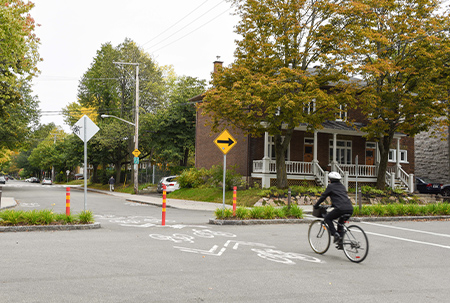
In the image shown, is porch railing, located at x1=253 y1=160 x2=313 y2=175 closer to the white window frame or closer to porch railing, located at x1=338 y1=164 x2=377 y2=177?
porch railing, located at x1=338 y1=164 x2=377 y2=177

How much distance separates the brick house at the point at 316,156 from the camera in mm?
28078

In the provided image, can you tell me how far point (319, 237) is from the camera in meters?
8.82

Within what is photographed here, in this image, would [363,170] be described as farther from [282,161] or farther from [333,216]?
[333,216]

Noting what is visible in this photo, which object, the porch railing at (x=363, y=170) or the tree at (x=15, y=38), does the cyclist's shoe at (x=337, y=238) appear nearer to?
the tree at (x=15, y=38)

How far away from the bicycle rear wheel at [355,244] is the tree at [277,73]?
13.8 m

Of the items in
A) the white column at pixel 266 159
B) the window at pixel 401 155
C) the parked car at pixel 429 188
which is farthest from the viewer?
the window at pixel 401 155

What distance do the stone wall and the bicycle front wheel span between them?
36.4 metres

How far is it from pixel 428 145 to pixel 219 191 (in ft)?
86.0

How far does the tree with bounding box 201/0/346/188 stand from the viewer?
22141 mm

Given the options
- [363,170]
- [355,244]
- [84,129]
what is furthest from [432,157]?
[355,244]

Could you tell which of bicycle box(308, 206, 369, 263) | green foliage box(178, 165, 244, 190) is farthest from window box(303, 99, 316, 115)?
bicycle box(308, 206, 369, 263)

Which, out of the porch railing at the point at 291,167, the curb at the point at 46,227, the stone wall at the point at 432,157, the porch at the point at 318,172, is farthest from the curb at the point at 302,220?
the stone wall at the point at 432,157

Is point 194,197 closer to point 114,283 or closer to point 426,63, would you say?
point 426,63

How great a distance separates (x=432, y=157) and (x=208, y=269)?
41.4 m
